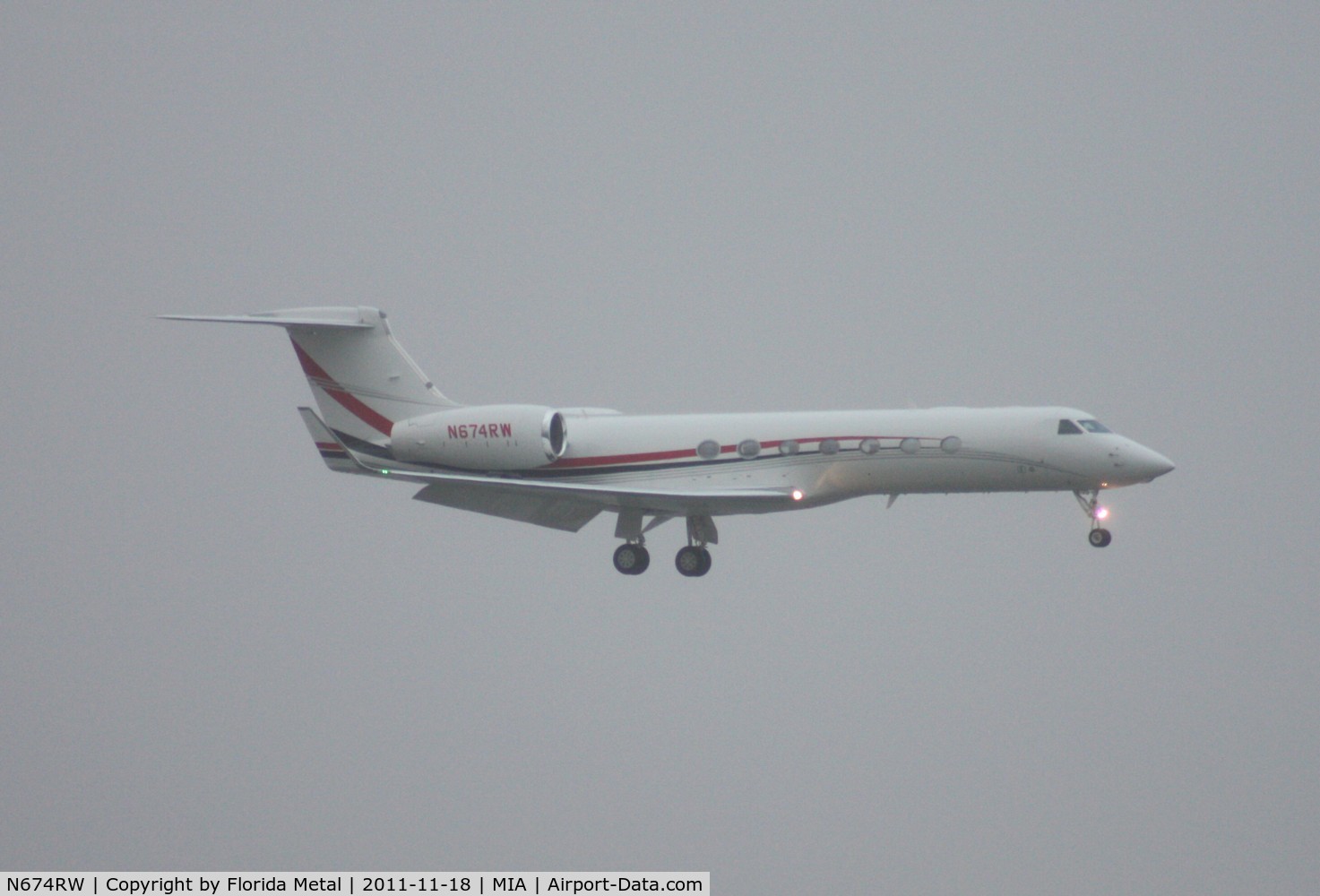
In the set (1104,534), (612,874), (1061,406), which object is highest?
(1061,406)

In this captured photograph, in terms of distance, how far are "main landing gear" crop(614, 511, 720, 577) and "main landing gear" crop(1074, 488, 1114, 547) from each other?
739 cm

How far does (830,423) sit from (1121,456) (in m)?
5.52

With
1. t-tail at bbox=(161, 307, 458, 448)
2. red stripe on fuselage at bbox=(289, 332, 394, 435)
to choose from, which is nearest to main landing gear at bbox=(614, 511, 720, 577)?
t-tail at bbox=(161, 307, 458, 448)

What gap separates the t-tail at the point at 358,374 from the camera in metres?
41.2

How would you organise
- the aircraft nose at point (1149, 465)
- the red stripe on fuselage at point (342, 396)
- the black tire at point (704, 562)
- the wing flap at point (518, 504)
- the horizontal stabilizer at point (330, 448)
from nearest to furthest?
the aircraft nose at point (1149, 465)
the wing flap at point (518, 504)
the black tire at point (704, 562)
the horizontal stabilizer at point (330, 448)
the red stripe on fuselage at point (342, 396)

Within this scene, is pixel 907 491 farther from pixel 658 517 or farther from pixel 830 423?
pixel 658 517

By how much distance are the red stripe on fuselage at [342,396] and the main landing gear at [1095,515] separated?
1434cm

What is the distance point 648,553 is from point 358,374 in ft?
24.2

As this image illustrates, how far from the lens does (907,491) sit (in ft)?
123

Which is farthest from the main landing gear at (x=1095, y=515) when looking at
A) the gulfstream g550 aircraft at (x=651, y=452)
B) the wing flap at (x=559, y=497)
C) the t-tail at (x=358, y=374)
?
the t-tail at (x=358, y=374)

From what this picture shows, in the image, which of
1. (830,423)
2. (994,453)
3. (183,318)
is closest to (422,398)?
(183,318)

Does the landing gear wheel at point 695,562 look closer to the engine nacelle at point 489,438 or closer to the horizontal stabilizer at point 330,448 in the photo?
the engine nacelle at point 489,438

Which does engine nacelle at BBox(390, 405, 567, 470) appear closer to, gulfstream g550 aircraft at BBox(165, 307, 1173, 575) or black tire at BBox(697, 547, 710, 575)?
gulfstream g550 aircraft at BBox(165, 307, 1173, 575)

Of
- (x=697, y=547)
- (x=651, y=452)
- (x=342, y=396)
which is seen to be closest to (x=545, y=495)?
(x=651, y=452)
